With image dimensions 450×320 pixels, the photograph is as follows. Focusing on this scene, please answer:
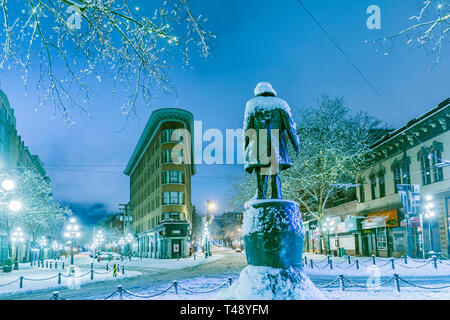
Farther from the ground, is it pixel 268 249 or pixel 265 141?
pixel 265 141

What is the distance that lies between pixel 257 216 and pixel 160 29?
3764 millimetres

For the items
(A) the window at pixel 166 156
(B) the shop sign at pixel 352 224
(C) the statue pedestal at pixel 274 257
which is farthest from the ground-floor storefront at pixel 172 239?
(C) the statue pedestal at pixel 274 257

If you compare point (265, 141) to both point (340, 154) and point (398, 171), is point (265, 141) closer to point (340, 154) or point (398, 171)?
point (340, 154)

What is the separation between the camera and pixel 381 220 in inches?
1174

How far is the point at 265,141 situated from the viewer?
315 inches

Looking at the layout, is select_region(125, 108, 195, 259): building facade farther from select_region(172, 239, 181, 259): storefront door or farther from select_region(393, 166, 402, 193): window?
select_region(393, 166, 402, 193): window

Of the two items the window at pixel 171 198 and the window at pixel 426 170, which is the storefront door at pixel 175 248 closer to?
the window at pixel 171 198

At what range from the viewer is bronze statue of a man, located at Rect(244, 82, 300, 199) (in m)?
7.93

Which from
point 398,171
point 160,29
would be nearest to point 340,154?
point 398,171

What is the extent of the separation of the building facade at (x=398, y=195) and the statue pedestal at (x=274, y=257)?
16.6 meters

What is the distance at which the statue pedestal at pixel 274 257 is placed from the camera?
6797 millimetres

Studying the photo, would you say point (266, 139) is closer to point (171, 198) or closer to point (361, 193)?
point (361, 193)

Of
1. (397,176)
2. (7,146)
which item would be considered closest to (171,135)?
(7,146)

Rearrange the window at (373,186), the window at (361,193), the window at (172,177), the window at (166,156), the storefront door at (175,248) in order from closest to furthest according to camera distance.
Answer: the window at (373,186), the window at (361,193), the storefront door at (175,248), the window at (172,177), the window at (166,156)
